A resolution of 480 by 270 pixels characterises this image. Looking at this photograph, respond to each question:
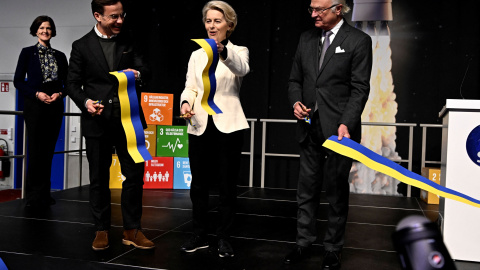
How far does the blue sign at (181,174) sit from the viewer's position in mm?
5168

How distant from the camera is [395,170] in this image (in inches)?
27.3

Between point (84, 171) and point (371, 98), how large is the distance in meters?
4.10

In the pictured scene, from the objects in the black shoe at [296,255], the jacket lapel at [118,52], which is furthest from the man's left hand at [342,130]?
the jacket lapel at [118,52]

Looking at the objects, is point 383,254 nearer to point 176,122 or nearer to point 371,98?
point 371,98

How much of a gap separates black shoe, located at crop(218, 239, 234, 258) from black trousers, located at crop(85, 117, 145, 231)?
47cm

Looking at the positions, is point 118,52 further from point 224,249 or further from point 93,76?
point 224,249

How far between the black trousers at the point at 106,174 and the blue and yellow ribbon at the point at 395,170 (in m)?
1.58

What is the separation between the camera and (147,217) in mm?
3441

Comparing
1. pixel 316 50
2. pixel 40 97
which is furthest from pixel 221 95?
pixel 40 97

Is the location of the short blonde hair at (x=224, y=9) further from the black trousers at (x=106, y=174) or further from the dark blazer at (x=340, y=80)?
the black trousers at (x=106, y=174)

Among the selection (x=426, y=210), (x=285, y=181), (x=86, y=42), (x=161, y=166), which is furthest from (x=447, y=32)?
(x=86, y=42)

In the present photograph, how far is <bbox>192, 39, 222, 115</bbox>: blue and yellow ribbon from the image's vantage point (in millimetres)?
2027

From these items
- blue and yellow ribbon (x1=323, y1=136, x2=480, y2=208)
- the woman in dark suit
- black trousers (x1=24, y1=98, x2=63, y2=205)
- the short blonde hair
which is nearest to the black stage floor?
black trousers (x1=24, y1=98, x2=63, y2=205)

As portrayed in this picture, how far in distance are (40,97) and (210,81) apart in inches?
74.7
